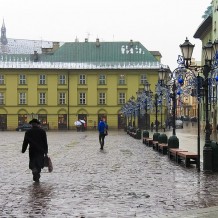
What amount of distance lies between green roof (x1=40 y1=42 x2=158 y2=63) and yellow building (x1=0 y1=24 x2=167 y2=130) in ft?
3.83

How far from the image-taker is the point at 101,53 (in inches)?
3521

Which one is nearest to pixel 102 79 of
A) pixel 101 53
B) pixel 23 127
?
pixel 101 53

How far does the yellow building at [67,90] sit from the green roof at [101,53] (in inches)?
45.9

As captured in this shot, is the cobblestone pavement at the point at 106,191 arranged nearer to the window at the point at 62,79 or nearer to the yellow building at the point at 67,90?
the yellow building at the point at 67,90

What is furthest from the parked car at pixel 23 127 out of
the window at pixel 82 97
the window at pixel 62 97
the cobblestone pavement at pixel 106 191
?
the cobblestone pavement at pixel 106 191

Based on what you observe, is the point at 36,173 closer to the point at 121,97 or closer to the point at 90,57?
the point at 121,97

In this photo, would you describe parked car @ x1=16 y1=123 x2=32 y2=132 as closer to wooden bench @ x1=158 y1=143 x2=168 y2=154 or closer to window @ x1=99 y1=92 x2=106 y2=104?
window @ x1=99 y1=92 x2=106 y2=104

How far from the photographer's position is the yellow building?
85.8 meters

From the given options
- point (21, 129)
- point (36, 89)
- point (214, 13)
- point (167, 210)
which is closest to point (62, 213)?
point (167, 210)

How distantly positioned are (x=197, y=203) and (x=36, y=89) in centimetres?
7633

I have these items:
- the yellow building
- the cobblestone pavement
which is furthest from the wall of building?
the cobblestone pavement

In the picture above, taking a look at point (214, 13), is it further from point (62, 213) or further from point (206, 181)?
point (62, 213)

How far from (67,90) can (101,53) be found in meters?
8.27

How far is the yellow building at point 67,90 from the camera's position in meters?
85.8
